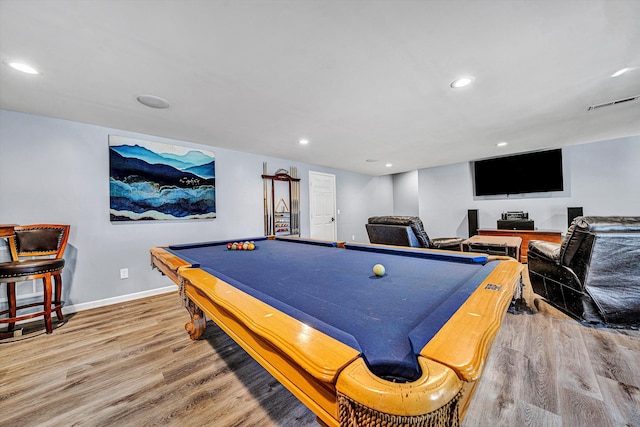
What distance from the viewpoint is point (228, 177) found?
413cm

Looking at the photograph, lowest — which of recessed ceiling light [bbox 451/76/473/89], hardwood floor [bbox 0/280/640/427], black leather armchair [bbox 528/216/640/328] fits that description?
hardwood floor [bbox 0/280/640/427]

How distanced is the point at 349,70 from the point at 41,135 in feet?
11.0

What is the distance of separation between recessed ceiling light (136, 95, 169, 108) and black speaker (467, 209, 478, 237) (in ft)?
19.9

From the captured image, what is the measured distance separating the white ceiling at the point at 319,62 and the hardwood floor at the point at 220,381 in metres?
2.16

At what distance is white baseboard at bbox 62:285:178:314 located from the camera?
2787 millimetres

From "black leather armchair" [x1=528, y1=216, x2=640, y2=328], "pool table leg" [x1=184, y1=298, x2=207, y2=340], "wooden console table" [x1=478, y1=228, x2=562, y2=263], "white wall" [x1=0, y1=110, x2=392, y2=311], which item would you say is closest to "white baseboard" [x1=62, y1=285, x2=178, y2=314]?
"white wall" [x1=0, y1=110, x2=392, y2=311]

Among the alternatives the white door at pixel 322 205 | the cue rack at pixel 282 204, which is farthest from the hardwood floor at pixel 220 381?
the white door at pixel 322 205

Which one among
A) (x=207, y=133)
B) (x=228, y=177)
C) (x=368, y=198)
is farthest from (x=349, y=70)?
(x=368, y=198)

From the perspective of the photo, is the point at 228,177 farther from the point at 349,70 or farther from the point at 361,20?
the point at 361,20

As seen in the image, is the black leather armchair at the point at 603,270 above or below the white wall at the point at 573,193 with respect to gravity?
below

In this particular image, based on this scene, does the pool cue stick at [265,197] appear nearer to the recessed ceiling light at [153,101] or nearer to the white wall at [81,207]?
the white wall at [81,207]

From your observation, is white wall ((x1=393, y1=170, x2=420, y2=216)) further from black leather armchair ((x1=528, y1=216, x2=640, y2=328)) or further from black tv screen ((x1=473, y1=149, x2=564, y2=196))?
black leather armchair ((x1=528, y1=216, x2=640, y2=328))

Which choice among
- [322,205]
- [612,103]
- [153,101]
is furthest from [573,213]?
[153,101]

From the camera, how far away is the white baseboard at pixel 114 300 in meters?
2.79
